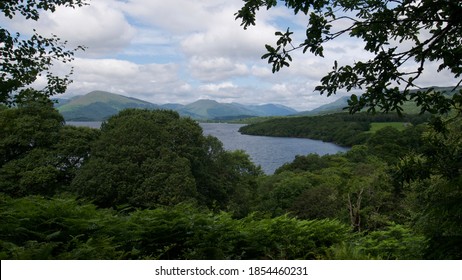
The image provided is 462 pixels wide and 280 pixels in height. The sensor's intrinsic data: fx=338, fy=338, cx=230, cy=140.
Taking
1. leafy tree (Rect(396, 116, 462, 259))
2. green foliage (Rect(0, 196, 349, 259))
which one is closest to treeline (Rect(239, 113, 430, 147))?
green foliage (Rect(0, 196, 349, 259))

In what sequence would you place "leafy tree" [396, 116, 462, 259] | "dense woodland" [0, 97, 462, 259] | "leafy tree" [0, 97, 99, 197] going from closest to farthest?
"leafy tree" [396, 116, 462, 259], "dense woodland" [0, 97, 462, 259], "leafy tree" [0, 97, 99, 197]

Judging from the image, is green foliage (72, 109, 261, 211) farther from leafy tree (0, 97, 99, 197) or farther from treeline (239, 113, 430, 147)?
treeline (239, 113, 430, 147)

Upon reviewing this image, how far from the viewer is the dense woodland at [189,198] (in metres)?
5.01

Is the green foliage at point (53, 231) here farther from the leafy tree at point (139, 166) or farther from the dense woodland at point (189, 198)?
the leafy tree at point (139, 166)

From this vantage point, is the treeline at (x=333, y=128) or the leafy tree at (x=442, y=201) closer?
the leafy tree at (x=442, y=201)

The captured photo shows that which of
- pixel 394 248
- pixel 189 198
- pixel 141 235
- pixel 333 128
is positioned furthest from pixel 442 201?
pixel 333 128

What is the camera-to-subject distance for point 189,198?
26.2 meters

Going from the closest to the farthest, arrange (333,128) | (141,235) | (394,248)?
(141,235) < (394,248) < (333,128)

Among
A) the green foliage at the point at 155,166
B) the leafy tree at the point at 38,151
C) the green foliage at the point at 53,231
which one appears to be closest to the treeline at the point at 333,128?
the green foliage at the point at 155,166

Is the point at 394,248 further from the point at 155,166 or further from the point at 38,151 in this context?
the point at 38,151

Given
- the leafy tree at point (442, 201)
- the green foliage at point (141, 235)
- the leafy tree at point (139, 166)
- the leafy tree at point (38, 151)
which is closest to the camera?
the leafy tree at point (442, 201)

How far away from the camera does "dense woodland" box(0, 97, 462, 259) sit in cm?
501

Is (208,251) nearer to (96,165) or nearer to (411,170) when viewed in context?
(411,170)

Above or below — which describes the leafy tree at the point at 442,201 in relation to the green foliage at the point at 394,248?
above
